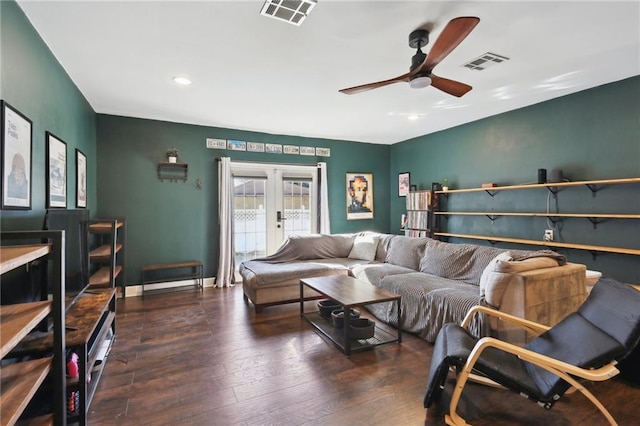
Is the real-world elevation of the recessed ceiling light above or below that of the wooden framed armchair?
above

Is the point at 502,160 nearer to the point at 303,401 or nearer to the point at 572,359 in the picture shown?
the point at 572,359

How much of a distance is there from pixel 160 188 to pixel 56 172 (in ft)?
7.04

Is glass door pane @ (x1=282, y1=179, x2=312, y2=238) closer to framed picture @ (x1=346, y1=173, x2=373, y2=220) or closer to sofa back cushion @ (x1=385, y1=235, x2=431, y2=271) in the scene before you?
framed picture @ (x1=346, y1=173, x2=373, y2=220)

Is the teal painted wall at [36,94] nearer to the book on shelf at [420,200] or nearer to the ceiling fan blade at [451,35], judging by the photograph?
the ceiling fan blade at [451,35]

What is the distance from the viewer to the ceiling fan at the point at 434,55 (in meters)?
1.83

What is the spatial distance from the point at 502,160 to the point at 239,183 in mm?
4072

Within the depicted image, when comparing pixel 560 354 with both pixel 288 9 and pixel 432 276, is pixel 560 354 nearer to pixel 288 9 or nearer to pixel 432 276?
pixel 432 276

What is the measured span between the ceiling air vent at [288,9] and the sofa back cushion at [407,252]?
9.84ft

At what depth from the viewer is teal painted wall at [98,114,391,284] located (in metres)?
4.50

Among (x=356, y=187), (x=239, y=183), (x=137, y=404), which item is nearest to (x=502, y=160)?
(x=356, y=187)

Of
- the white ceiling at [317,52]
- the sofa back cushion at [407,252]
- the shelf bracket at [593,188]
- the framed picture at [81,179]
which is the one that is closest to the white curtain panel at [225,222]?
the white ceiling at [317,52]

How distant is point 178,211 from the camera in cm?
490

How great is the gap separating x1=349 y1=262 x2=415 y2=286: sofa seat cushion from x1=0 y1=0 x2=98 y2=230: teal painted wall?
3.16m

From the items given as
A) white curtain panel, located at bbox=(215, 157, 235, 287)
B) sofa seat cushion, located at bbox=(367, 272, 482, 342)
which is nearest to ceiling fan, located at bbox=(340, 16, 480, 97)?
sofa seat cushion, located at bbox=(367, 272, 482, 342)
